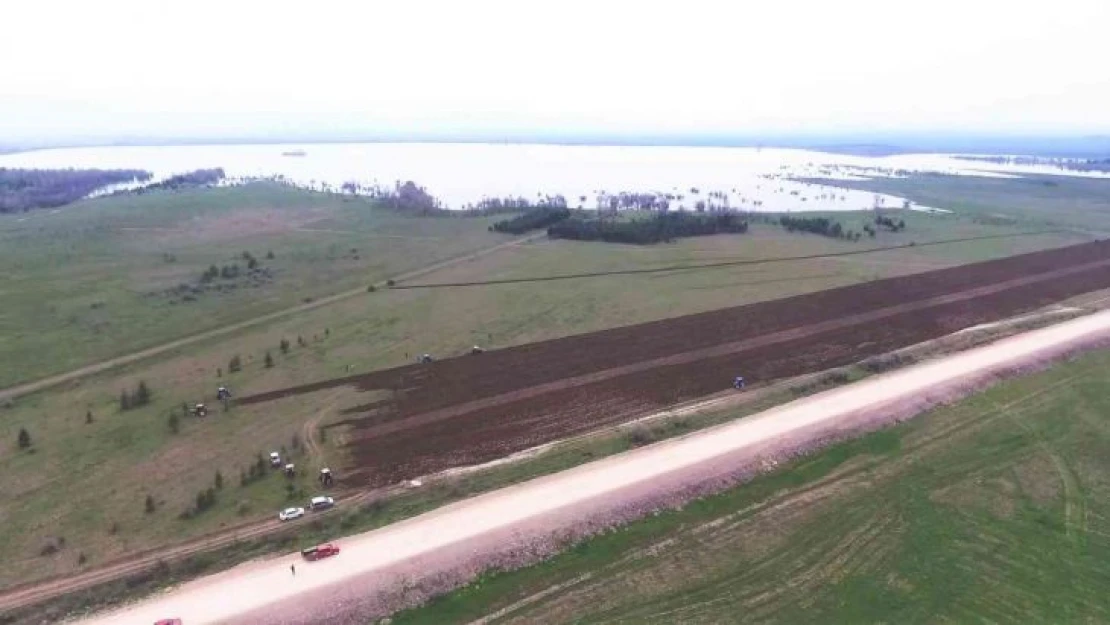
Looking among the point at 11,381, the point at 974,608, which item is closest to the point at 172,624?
the point at 974,608

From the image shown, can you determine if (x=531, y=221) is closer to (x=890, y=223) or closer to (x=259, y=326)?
(x=890, y=223)

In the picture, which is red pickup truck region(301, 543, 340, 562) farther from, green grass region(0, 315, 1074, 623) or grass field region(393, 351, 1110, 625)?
grass field region(393, 351, 1110, 625)

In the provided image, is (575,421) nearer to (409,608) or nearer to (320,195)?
(409,608)

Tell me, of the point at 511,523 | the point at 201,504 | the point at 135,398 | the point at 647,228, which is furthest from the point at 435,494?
the point at 647,228

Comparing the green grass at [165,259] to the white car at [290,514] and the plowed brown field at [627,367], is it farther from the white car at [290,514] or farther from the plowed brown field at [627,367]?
the white car at [290,514]

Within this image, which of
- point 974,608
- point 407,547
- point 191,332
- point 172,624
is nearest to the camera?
point 172,624
